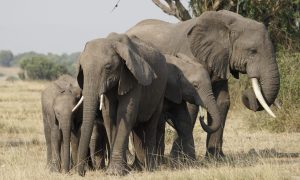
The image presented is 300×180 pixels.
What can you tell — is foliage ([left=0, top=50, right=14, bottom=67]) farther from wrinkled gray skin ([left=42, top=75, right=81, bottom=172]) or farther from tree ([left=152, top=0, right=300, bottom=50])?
wrinkled gray skin ([left=42, top=75, right=81, bottom=172])

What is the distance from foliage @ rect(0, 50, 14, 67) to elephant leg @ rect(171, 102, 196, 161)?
175m

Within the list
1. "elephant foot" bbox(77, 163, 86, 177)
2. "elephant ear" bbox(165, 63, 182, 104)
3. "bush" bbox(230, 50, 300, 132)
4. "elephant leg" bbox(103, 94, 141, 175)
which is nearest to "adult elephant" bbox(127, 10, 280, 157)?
"elephant ear" bbox(165, 63, 182, 104)

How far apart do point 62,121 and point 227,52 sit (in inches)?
132

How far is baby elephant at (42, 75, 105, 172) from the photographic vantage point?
10.0m

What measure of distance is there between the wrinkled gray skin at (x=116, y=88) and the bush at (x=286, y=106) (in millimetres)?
6235

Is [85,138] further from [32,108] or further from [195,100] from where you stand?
[32,108]

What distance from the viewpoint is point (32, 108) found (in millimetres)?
25453

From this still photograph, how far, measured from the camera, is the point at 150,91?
33.6 ft

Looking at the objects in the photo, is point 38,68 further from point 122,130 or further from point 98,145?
point 122,130

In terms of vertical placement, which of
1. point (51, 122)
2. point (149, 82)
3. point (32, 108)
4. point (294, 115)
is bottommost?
point (32, 108)

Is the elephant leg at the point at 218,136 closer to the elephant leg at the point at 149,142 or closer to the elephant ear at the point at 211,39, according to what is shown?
the elephant ear at the point at 211,39

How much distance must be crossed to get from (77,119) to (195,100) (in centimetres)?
173

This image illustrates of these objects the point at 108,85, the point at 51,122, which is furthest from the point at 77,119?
the point at 108,85

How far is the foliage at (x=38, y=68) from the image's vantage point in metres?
79.8
